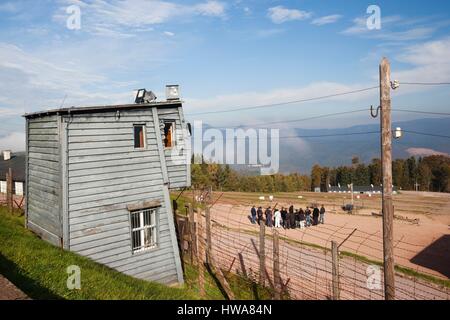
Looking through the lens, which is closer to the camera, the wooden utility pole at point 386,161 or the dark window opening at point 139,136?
the wooden utility pole at point 386,161

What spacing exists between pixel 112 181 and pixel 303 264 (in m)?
11.1

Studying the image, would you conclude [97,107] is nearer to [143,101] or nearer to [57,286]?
[143,101]

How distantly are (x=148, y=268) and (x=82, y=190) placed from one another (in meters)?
3.90

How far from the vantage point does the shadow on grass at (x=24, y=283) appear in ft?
25.6

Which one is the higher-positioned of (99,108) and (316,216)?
(99,108)

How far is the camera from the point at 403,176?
9931 centimetres

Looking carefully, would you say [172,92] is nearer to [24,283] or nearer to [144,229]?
[144,229]

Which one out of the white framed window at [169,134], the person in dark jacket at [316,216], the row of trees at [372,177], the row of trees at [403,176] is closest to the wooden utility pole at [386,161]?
the white framed window at [169,134]

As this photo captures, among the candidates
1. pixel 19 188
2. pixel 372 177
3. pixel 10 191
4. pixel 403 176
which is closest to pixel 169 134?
pixel 10 191

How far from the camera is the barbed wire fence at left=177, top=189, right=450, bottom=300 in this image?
11.9 m

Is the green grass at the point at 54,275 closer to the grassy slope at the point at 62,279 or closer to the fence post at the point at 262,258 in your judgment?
the grassy slope at the point at 62,279

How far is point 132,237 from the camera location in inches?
520

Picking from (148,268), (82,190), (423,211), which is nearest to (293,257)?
(148,268)

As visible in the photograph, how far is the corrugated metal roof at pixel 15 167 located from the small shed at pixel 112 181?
94.3ft
